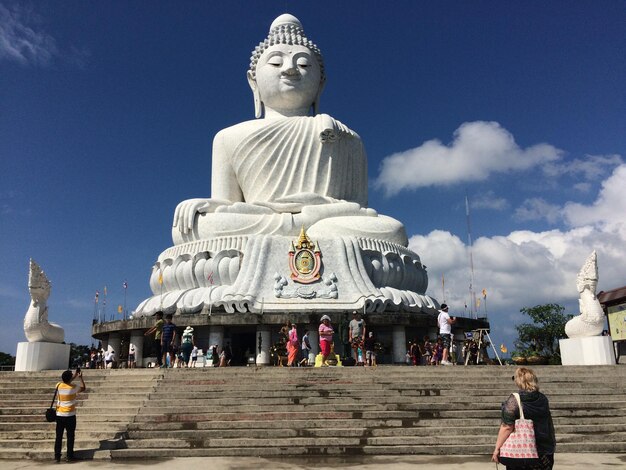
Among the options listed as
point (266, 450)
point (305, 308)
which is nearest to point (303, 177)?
point (305, 308)

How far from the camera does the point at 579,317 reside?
12.1m

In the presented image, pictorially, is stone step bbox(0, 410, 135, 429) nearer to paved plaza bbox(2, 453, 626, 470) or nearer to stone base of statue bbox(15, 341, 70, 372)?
paved plaza bbox(2, 453, 626, 470)

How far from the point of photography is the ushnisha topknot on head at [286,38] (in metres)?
22.2

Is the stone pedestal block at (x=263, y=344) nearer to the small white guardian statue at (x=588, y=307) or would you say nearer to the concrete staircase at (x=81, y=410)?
the concrete staircase at (x=81, y=410)

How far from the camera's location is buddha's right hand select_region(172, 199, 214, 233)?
18.2m

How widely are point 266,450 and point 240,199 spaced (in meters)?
15.0

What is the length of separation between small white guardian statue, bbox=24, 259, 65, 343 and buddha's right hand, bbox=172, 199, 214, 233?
653 cm

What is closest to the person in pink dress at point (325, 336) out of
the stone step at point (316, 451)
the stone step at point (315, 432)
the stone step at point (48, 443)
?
the stone step at point (315, 432)

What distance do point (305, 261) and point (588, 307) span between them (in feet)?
25.2

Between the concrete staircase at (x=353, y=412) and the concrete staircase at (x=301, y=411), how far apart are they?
0.6 inches

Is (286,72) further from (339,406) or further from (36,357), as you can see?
(339,406)

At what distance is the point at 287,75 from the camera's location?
2152 centimetres

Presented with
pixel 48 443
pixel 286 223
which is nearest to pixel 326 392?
pixel 48 443

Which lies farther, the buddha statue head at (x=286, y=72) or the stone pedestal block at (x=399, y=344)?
the buddha statue head at (x=286, y=72)
